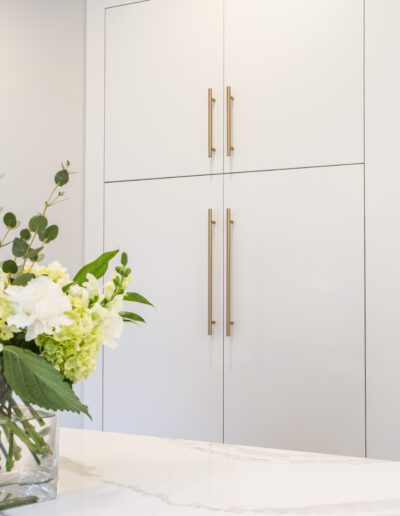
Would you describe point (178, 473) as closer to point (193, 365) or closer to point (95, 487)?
point (95, 487)

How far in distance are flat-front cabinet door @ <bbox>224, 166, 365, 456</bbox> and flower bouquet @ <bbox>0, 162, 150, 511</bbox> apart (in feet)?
4.57

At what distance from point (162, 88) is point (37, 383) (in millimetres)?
1893

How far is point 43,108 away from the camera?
2566 millimetres

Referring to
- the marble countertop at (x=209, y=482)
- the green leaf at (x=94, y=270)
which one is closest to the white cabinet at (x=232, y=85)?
the marble countertop at (x=209, y=482)

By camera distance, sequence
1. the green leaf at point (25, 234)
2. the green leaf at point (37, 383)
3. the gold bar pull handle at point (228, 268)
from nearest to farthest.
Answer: the green leaf at point (37, 383), the green leaf at point (25, 234), the gold bar pull handle at point (228, 268)

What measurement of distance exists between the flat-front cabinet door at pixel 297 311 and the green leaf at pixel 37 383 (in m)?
1.53

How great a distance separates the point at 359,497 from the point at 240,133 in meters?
1.63

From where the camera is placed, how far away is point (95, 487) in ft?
3.52

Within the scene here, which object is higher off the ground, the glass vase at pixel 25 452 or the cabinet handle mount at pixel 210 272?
the cabinet handle mount at pixel 210 272

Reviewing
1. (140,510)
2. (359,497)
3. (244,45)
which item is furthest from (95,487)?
(244,45)

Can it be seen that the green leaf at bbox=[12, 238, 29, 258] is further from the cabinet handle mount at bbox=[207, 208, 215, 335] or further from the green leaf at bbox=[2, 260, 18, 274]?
the cabinet handle mount at bbox=[207, 208, 215, 335]

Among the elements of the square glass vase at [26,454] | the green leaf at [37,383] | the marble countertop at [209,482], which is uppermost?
the green leaf at [37,383]

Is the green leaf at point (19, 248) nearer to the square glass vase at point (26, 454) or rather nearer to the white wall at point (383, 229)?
the square glass vase at point (26, 454)

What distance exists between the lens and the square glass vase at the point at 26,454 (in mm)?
928
